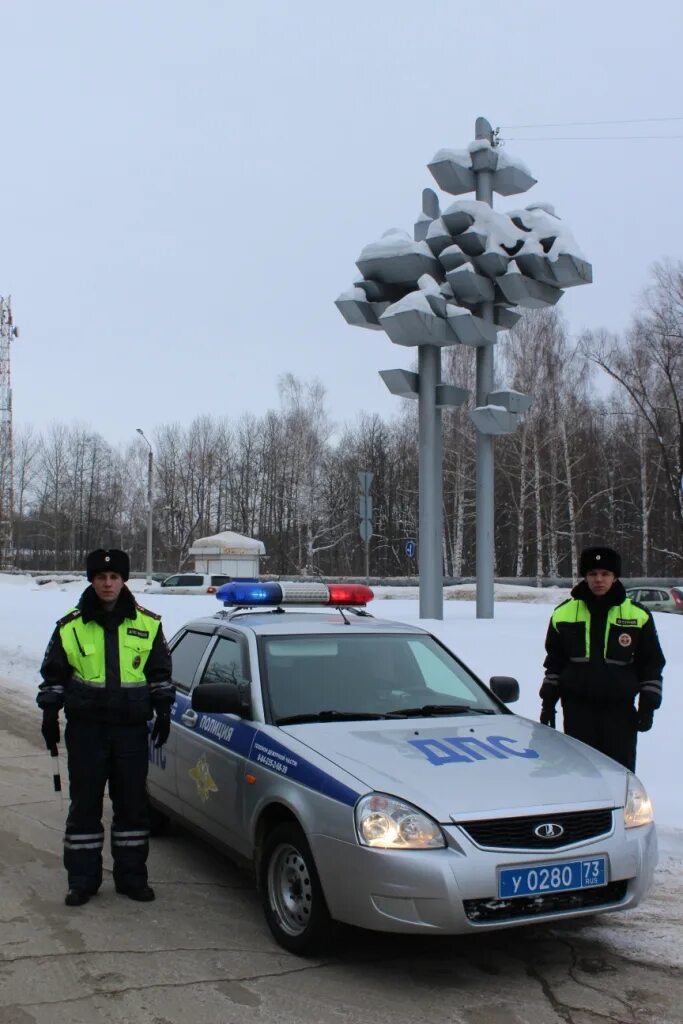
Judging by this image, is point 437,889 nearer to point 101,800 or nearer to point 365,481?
point 101,800

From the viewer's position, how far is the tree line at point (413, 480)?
44.5m

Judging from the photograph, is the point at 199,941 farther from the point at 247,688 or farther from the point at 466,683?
the point at 466,683

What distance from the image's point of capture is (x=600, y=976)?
4145mm

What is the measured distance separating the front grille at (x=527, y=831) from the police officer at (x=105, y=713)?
2.00 meters

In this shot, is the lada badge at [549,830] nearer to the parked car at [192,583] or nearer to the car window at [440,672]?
the car window at [440,672]

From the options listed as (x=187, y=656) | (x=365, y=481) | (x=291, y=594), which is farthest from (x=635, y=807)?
(x=365, y=481)

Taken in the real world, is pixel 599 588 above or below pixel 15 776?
above

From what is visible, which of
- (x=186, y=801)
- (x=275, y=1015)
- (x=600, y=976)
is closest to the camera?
(x=275, y=1015)

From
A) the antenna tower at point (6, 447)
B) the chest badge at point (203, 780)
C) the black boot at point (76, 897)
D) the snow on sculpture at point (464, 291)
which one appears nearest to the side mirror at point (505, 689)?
the chest badge at point (203, 780)

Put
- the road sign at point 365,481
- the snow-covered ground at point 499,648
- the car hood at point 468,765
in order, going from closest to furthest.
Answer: the car hood at point 468,765 → the snow-covered ground at point 499,648 → the road sign at point 365,481

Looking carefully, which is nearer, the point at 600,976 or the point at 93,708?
the point at 600,976

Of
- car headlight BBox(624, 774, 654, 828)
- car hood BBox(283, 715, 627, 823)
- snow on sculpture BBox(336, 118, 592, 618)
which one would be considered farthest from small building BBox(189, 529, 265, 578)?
car headlight BBox(624, 774, 654, 828)

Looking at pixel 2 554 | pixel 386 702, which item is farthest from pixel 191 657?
pixel 2 554

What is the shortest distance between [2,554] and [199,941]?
69232 mm
